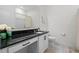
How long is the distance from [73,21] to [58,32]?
31 cm

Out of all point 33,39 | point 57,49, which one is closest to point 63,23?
point 57,49

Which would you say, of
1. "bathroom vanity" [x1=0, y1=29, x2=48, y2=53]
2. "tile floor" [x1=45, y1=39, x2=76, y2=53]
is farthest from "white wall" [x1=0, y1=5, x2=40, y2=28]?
"tile floor" [x1=45, y1=39, x2=76, y2=53]

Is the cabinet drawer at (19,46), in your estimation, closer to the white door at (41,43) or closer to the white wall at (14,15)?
the white door at (41,43)

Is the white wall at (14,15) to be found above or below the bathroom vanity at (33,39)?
above

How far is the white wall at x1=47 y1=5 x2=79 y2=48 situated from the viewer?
190cm

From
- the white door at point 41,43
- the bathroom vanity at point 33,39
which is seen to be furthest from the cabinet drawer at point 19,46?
the white door at point 41,43

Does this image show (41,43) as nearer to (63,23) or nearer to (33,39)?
(33,39)

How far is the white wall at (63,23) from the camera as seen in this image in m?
1.90

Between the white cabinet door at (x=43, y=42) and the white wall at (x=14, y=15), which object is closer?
the white wall at (x=14, y=15)

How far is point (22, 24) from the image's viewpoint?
1.93 meters

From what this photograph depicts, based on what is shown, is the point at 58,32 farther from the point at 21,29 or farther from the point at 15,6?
the point at 15,6
